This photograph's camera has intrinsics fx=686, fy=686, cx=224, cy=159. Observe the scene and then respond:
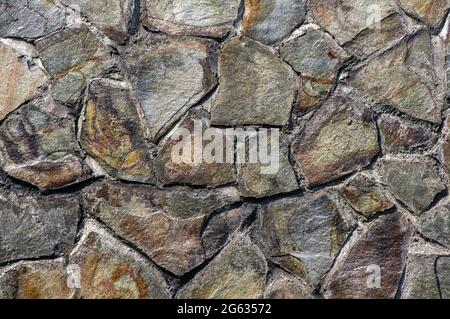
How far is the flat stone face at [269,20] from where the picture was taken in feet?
7.09

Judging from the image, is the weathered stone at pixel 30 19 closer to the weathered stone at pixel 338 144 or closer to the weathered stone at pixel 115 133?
the weathered stone at pixel 115 133

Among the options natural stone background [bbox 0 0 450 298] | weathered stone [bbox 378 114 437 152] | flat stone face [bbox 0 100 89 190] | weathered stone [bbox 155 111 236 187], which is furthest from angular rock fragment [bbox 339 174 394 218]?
flat stone face [bbox 0 100 89 190]

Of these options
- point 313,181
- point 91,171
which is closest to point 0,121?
point 91,171

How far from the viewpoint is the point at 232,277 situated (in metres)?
2.16

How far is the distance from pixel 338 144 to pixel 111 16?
817mm

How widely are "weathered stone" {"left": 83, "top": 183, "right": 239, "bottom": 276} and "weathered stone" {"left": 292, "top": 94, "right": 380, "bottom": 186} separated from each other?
31 centimetres

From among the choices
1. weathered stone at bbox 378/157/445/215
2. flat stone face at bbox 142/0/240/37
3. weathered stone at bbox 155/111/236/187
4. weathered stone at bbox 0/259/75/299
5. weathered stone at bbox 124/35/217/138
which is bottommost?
weathered stone at bbox 0/259/75/299

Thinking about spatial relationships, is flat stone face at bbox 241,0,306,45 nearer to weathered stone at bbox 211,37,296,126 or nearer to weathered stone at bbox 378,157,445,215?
weathered stone at bbox 211,37,296,126

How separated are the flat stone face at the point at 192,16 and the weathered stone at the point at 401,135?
0.58 m

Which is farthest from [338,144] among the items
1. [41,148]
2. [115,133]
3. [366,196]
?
[41,148]

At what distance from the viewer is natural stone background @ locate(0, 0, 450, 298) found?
215 cm

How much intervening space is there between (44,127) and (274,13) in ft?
2.65

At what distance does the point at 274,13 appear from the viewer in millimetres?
2164
